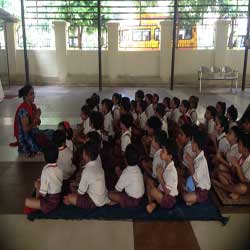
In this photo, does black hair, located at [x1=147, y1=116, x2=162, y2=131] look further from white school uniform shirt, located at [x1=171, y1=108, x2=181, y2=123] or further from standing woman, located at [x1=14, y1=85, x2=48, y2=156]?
standing woman, located at [x1=14, y1=85, x2=48, y2=156]

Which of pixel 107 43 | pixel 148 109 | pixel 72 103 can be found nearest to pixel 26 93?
pixel 148 109

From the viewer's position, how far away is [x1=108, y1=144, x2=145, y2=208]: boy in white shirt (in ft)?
9.82

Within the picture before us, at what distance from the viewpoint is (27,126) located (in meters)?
4.45

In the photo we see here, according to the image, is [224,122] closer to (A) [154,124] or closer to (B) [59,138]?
(A) [154,124]

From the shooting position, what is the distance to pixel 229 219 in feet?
10.2

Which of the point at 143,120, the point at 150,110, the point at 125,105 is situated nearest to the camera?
the point at 143,120

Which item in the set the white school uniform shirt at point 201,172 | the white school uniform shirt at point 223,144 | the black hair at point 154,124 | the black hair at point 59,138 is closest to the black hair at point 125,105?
the black hair at point 154,124

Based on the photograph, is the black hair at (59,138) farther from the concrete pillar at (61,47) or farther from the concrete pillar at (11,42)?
the concrete pillar at (11,42)

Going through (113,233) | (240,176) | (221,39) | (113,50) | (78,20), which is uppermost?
(78,20)

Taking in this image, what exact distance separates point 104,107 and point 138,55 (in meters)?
6.59

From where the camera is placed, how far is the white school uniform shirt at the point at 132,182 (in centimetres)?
302

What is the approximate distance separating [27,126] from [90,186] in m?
1.75

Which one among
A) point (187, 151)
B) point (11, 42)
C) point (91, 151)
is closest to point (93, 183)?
point (91, 151)

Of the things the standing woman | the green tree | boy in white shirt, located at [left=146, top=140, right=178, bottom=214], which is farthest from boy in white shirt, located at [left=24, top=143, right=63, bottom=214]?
the green tree
